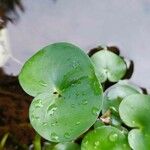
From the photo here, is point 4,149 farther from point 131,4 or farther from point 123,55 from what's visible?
point 131,4

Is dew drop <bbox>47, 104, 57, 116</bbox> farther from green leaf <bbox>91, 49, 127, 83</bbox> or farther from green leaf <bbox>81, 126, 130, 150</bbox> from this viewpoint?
green leaf <bbox>91, 49, 127, 83</bbox>

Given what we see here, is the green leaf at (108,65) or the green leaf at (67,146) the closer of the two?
the green leaf at (67,146)

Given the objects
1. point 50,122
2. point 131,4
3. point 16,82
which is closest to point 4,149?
point 16,82

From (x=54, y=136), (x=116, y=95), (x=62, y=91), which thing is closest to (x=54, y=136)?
(x=54, y=136)

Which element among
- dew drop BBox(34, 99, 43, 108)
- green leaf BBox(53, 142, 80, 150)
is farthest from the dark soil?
dew drop BBox(34, 99, 43, 108)

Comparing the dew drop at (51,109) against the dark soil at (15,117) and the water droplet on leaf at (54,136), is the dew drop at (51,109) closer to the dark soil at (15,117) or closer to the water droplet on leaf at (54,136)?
the water droplet on leaf at (54,136)

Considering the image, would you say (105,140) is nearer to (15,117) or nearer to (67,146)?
(67,146)

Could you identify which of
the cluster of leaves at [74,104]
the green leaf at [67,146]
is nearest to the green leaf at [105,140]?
the cluster of leaves at [74,104]
